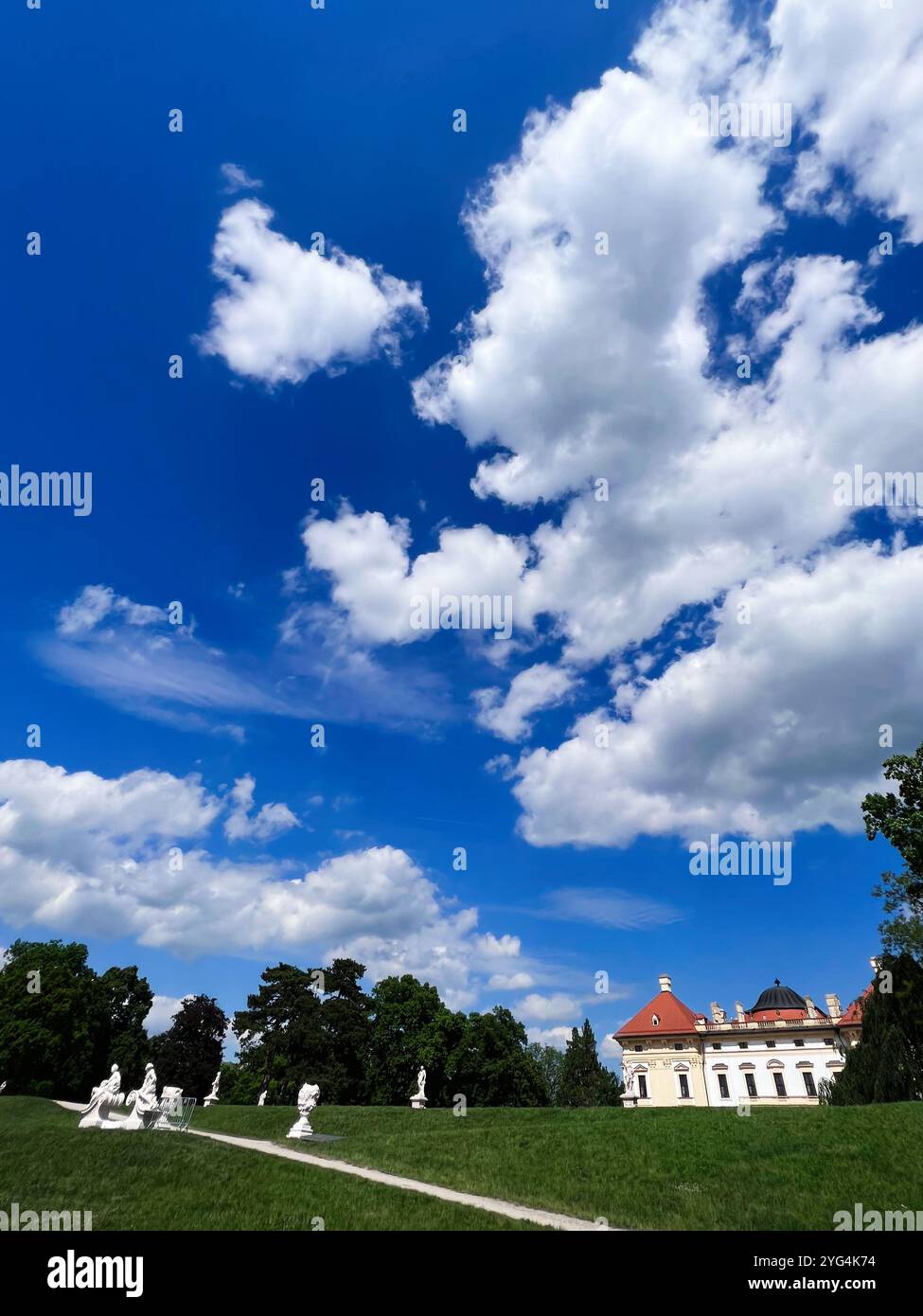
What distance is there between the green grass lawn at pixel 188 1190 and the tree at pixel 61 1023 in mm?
39307

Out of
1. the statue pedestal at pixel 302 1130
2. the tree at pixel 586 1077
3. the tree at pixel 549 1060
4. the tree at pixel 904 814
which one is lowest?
the tree at pixel 549 1060

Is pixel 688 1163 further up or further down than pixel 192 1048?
further up

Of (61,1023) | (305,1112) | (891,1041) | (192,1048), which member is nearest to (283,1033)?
(192,1048)

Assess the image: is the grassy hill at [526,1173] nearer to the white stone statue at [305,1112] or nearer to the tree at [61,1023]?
the white stone statue at [305,1112]

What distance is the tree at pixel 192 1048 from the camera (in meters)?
59.7

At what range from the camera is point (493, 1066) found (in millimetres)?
58406

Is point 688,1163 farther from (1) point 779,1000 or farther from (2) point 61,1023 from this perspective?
(1) point 779,1000

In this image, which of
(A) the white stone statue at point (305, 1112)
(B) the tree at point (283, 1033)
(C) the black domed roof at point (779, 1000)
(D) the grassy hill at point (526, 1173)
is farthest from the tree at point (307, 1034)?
(C) the black domed roof at point (779, 1000)

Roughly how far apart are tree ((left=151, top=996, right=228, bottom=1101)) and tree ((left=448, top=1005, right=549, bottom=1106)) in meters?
21.8

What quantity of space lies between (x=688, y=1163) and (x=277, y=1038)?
48169 millimetres

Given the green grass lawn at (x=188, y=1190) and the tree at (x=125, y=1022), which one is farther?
the tree at (x=125, y=1022)
